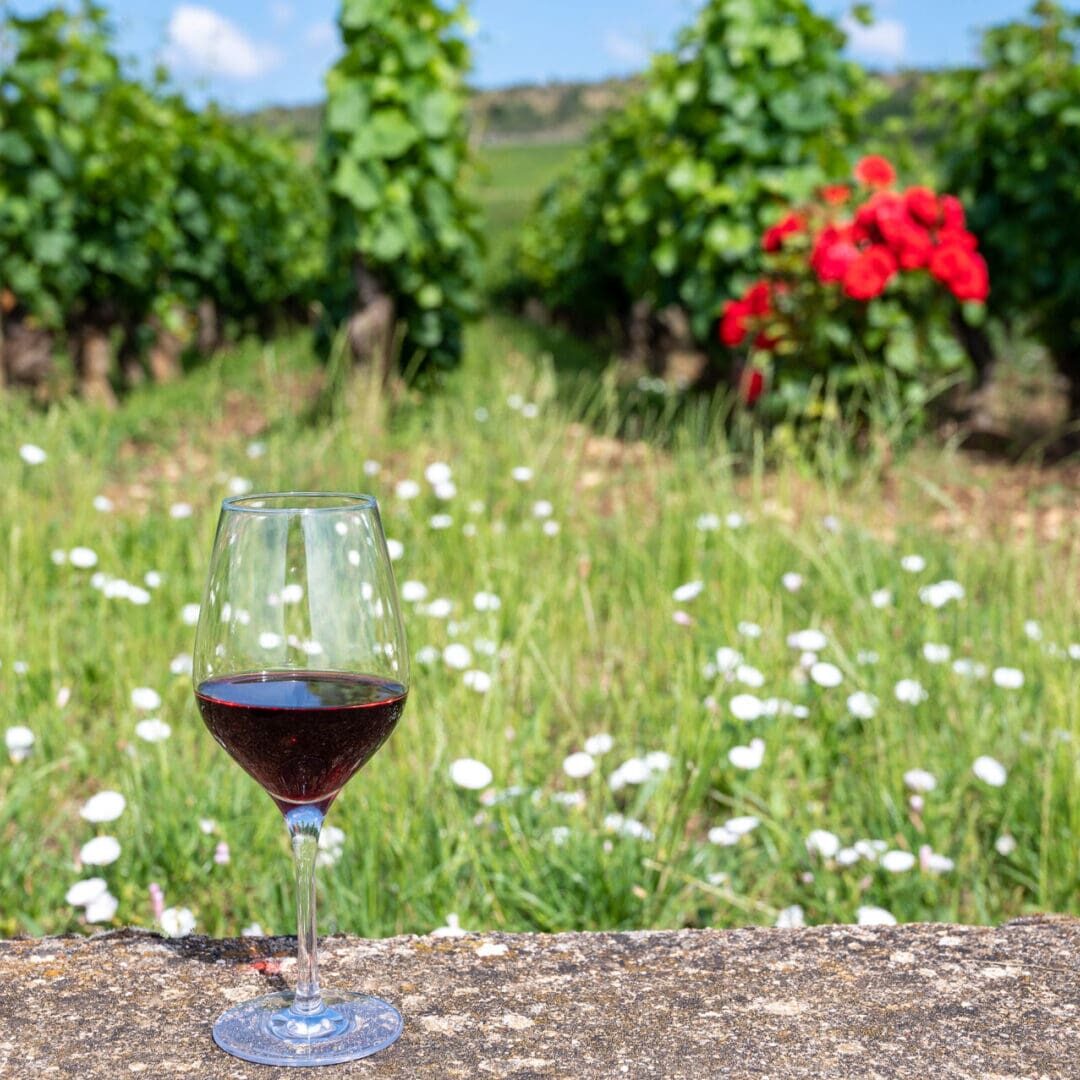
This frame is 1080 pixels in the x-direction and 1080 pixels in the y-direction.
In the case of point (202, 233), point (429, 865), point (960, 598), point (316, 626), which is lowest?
point (429, 865)

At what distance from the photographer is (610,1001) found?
1250 mm

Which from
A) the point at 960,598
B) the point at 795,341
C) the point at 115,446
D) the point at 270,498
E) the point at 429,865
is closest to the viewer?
the point at 270,498

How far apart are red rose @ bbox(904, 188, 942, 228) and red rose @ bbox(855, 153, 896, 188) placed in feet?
1.33

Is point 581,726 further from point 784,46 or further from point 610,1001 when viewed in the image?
point 784,46

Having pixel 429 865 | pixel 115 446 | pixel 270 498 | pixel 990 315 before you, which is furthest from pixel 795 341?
pixel 270 498

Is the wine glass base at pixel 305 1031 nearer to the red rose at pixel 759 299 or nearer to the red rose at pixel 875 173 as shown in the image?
the red rose at pixel 759 299

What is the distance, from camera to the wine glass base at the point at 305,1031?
3.69 feet

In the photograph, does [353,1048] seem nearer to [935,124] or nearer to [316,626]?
[316,626]

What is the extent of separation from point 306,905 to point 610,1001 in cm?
32

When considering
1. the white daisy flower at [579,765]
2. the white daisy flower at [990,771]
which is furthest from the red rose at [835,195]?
the white daisy flower at [579,765]

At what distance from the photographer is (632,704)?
2785 millimetres

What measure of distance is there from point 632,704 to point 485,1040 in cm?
164

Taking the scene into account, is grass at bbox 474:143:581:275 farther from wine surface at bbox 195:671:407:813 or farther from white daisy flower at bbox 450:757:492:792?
wine surface at bbox 195:671:407:813

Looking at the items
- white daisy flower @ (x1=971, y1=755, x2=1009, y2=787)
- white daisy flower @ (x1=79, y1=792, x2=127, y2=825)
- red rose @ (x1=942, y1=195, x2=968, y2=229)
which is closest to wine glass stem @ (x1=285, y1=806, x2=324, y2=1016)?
white daisy flower @ (x1=79, y1=792, x2=127, y2=825)
